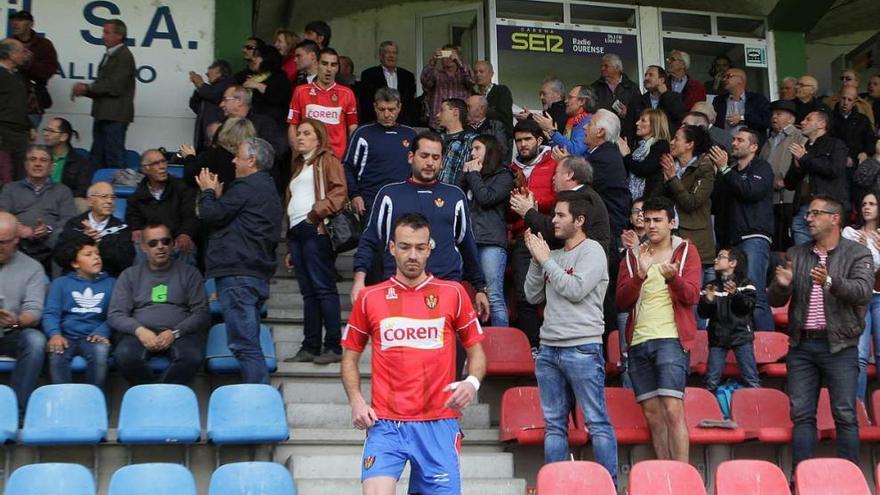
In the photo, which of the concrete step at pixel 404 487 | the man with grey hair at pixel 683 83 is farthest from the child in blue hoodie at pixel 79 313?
the man with grey hair at pixel 683 83

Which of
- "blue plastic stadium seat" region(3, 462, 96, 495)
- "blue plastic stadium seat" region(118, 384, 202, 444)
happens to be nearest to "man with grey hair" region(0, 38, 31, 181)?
"blue plastic stadium seat" region(118, 384, 202, 444)

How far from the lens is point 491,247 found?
7887 millimetres

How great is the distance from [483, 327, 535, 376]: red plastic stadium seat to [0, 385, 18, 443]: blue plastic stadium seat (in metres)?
2.78

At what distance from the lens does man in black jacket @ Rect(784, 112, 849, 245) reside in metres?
9.54

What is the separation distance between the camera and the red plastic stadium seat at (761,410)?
7.57m

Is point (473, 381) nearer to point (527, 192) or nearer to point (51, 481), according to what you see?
point (51, 481)

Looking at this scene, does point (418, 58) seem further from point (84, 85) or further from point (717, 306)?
point (717, 306)

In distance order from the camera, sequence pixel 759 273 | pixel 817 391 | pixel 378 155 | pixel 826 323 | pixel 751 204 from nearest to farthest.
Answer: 1. pixel 826 323
2. pixel 817 391
3. pixel 378 155
4. pixel 759 273
5. pixel 751 204

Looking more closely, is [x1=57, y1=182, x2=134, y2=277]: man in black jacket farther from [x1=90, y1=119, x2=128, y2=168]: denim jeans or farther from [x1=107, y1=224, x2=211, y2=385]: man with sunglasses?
[x1=90, y1=119, x2=128, y2=168]: denim jeans

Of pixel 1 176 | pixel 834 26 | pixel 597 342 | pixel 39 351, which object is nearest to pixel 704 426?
pixel 597 342

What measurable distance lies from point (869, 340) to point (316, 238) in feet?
12.3

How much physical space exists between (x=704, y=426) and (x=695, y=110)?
3737mm

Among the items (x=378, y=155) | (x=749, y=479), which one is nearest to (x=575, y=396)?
(x=749, y=479)

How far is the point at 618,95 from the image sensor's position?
11.0 metres
